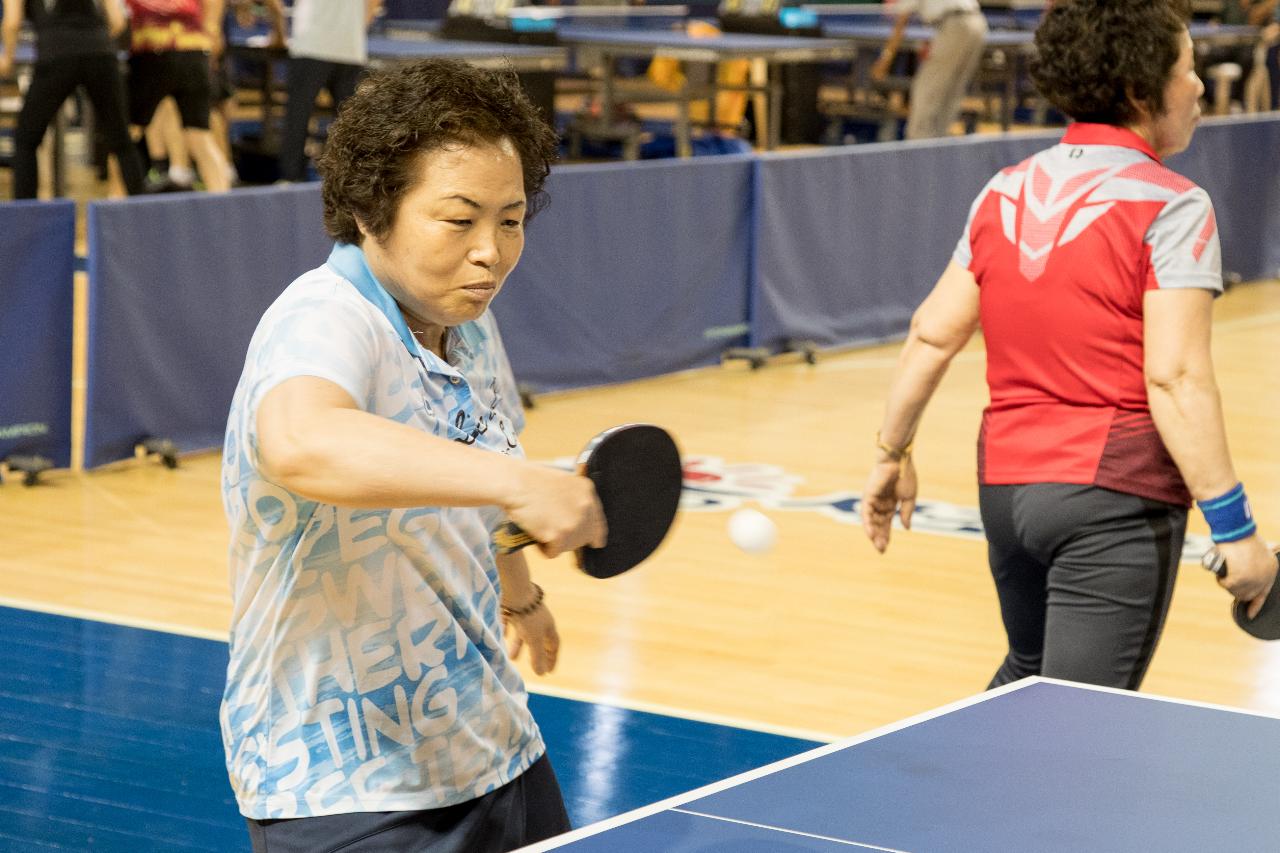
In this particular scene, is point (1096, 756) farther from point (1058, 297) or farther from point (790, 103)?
point (790, 103)

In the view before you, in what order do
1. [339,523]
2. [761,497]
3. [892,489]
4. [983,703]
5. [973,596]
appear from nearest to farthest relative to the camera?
1. [339,523]
2. [983,703]
3. [892,489]
4. [973,596]
5. [761,497]

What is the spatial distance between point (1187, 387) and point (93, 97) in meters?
7.42

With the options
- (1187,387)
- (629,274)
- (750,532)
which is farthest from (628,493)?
(629,274)

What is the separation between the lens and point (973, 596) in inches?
221

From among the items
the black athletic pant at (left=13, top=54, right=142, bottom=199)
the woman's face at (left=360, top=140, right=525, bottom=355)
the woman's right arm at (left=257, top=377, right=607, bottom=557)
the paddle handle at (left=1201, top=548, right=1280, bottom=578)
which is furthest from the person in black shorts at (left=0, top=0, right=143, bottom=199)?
the woman's right arm at (left=257, top=377, right=607, bottom=557)

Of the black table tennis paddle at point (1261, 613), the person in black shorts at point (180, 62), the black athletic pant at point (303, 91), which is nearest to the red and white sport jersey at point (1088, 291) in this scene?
the black table tennis paddle at point (1261, 613)

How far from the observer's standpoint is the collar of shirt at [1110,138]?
3066mm

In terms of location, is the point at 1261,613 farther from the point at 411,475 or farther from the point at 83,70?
the point at 83,70

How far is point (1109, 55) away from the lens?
3.03m

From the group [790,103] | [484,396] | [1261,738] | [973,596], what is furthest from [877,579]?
[790,103]

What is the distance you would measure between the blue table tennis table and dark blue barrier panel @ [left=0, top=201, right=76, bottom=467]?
4.62 meters

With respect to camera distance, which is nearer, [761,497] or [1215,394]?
[1215,394]

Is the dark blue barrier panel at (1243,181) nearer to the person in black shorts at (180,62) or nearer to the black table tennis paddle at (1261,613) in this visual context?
the person in black shorts at (180,62)

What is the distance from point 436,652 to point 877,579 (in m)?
3.82
